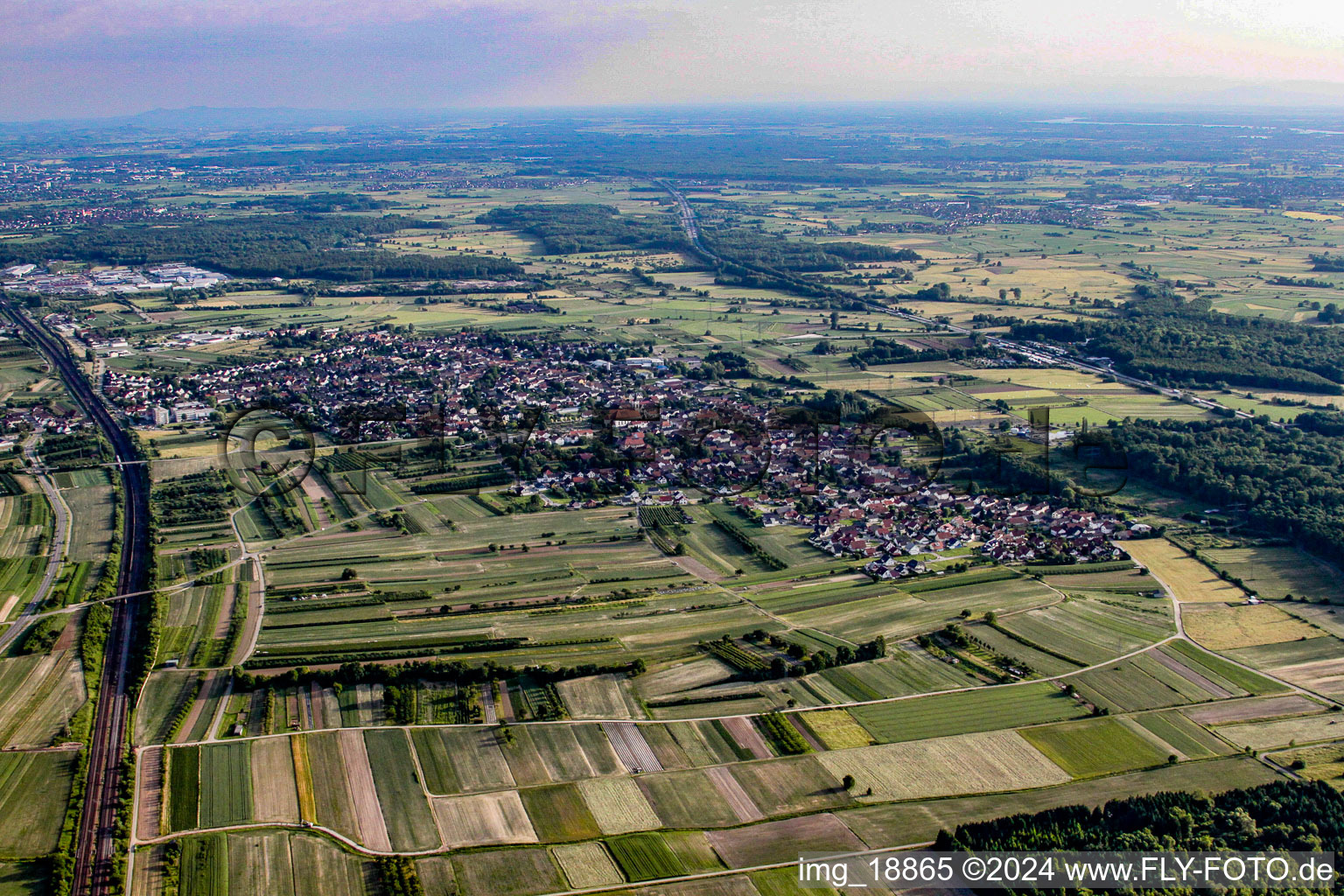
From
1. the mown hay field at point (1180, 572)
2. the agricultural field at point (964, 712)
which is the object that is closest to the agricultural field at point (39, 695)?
the agricultural field at point (964, 712)

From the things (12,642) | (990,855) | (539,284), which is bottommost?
(990,855)

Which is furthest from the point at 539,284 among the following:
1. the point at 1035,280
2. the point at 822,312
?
the point at 1035,280

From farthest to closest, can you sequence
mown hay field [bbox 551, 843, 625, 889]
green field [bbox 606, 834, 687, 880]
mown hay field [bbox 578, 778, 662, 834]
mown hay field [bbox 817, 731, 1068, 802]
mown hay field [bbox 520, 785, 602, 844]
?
mown hay field [bbox 817, 731, 1068, 802] < mown hay field [bbox 578, 778, 662, 834] < mown hay field [bbox 520, 785, 602, 844] < green field [bbox 606, 834, 687, 880] < mown hay field [bbox 551, 843, 625, 889]

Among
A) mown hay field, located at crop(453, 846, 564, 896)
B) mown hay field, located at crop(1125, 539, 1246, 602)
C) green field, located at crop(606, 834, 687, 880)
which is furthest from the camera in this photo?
mown hay field, located at crop(1125, 539, 1246, 602)

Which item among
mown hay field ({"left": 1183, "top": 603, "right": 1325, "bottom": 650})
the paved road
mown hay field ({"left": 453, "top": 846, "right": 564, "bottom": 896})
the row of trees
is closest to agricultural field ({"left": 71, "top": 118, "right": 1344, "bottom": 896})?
mown hay field ({"left": 453, "top": 846, "right": 564, "bottom": 896})

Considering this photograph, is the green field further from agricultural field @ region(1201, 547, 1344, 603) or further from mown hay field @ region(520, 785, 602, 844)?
agricultural field @ region(1201, 547, 1344, 603)

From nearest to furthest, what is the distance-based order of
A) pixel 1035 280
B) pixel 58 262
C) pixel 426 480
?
pixel 426 480 < pixel 1035 280 < pixel 58 262

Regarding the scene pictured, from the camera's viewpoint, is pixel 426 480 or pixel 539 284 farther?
pixel 539 284

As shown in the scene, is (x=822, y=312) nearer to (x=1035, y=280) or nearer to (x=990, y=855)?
(x=1035, y=280)
